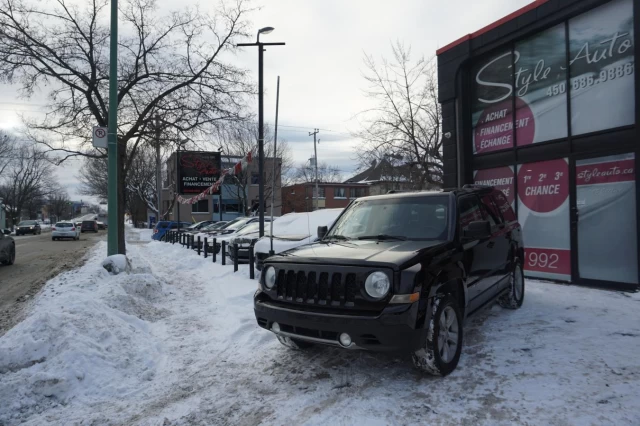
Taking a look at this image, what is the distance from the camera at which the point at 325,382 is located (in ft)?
13.5

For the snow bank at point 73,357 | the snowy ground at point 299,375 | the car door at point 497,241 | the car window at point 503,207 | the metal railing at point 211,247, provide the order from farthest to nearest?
1. the metal railing at point 211,247
2. the car window at point 503,207
3. the car door at point 497,241
4. the snow bank at point 73,357
5. the snowy ground at point 299,375

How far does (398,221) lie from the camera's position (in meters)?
4.97

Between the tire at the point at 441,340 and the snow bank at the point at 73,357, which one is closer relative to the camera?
the tire at the point at 441,340

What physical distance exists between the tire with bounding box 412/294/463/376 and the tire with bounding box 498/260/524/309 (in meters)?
2.09

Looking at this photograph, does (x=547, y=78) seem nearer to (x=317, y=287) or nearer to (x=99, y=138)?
(x=317, y=287)

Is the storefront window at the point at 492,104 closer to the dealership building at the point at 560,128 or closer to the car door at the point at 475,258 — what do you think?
the dealership building at the point at 560,128

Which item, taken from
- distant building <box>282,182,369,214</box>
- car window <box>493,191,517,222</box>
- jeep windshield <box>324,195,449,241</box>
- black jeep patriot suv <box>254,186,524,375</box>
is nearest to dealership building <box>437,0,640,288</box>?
car window <box>493,191,517,222</box>

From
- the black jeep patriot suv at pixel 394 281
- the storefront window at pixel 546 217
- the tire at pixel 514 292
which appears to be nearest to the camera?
the black jeep patriot suv at pixel 394 281

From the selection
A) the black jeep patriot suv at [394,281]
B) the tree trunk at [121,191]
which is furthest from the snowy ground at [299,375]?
the tree trunk at [121,191]

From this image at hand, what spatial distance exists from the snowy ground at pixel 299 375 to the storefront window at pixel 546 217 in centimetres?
188

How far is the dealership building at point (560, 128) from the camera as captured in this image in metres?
7.17

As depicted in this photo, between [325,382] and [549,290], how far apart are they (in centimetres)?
505

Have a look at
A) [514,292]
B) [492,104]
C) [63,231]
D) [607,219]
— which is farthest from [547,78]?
[63,231]

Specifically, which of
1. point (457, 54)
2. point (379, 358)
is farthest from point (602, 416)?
point (457, 54)
